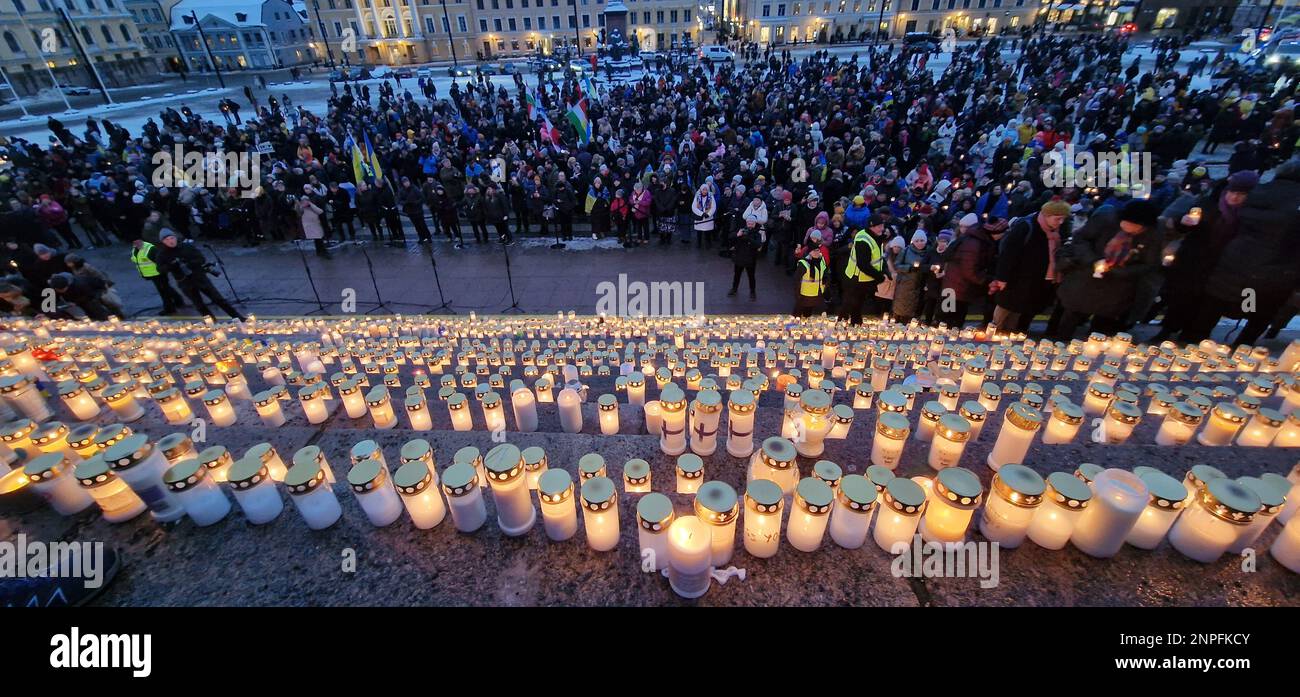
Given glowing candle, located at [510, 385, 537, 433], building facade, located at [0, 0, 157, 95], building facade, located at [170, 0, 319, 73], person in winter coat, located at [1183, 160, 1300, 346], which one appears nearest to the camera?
glowing candle, located at [510, 385, 537, 433]

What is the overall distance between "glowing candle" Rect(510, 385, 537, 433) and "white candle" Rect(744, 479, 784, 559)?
204 cm

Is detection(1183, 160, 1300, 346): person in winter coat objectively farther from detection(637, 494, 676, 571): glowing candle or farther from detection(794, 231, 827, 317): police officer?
detection(637, 494, 676, 571): glowing candle

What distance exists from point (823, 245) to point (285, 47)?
79960 millimetres

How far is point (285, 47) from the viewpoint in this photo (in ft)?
202

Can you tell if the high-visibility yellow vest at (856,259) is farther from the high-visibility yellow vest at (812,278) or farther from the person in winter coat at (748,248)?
the person in winter coat at (748,248)

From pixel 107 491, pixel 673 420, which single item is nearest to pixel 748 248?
pixel 673 420

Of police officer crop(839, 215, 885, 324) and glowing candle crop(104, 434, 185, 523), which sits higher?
glowing candle crop(104, 434, 185, 523)

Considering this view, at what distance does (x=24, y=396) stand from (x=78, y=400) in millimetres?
267

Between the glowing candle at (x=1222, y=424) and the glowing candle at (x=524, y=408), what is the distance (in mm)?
4058

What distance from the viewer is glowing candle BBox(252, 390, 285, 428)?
3299 mm

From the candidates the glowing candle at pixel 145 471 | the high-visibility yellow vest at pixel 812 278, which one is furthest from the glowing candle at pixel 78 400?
the high-visibility yellow vest at pixel 812 278

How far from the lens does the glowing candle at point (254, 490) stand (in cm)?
216

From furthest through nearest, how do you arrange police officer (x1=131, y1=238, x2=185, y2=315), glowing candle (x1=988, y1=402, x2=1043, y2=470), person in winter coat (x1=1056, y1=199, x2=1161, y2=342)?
police officer (x1=131, y1=238, x2=185, y2=315) < person in winter coat (x1=1056, y1=199, x2=1161, y2=342) < glowing candle (x1=988, y1=402, x2=1043, y2=470)

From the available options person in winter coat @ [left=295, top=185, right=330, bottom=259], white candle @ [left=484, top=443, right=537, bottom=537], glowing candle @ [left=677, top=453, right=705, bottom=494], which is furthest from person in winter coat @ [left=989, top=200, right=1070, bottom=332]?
person in winter coat @ [left=295, top=185, right=330, bottom=259]
